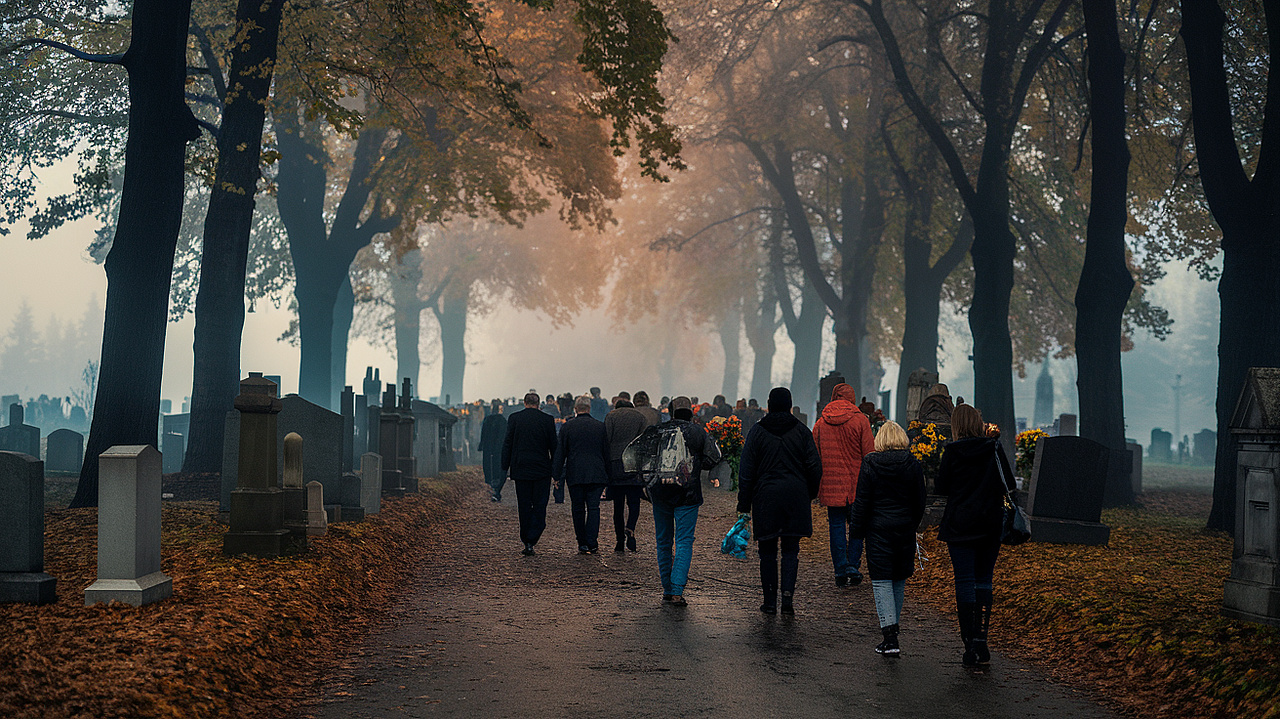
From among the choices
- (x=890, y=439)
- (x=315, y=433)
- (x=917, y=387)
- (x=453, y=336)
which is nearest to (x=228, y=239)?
(x=315, y=433)

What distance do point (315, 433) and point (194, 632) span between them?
18.9 ft

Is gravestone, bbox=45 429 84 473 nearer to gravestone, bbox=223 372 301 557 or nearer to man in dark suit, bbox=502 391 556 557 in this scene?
man in dark suit, bbox=502 391 556 557

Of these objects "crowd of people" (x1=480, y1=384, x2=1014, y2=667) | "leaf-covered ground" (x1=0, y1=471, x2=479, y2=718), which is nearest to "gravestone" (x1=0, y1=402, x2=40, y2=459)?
"leaf-covered ground" (x1=0, y1=471, x2=479, y2=718)

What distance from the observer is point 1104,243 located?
18141mm

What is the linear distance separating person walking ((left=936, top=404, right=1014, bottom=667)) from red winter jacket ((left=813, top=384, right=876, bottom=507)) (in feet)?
9.57

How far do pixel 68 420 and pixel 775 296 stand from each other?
3069 cm

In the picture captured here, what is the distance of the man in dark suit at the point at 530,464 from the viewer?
12.6 m

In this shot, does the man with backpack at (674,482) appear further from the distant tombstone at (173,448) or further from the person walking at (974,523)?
the distant tombstone at (173,448)

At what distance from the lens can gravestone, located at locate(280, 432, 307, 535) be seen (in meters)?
10.7

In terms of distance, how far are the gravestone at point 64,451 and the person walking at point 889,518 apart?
63.6 feet

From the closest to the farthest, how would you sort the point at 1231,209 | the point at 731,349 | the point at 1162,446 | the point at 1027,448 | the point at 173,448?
1. the point at 1027,448
2. the point at 1231,209
3. the point at 173,448
4. the point at 1162,446
5. the point at 731,349

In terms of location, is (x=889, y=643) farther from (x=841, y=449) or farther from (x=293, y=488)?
(x=293, y=488)

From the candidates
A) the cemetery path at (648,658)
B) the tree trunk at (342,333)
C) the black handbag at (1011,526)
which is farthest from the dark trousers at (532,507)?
the tree trunk at (342,333)

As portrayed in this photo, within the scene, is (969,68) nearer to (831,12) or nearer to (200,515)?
(831,12)
